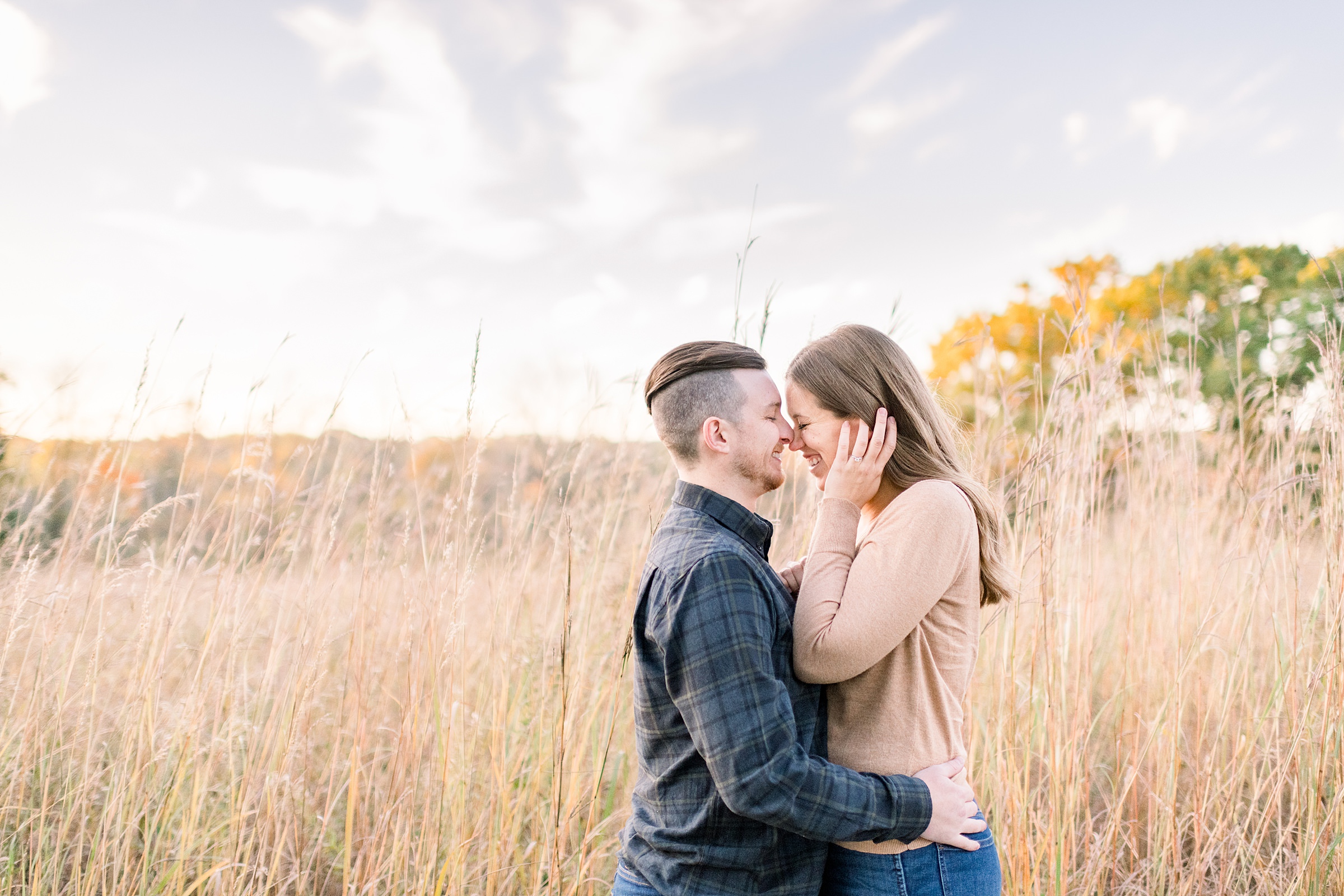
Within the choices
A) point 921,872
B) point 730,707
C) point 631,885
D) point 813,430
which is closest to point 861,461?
point 813,430

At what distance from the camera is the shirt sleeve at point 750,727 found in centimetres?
115

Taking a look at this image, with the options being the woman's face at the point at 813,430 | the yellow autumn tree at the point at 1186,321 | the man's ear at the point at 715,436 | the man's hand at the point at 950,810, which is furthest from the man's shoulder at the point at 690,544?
the yellow autumn tree at the point at 1186,321

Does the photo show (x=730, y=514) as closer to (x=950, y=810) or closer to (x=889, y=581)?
(x=889, y=581)

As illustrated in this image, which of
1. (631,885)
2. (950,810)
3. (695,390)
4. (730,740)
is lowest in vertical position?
(631,885)

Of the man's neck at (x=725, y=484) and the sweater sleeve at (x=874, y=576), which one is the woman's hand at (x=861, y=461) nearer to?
the sweater sleeve at (x=874, y=576)

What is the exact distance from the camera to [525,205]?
691cm

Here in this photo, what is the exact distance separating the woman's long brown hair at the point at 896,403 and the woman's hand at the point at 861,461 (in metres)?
0.03

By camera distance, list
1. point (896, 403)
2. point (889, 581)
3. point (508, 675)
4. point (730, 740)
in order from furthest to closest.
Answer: point (508, 675) → point (896, 403) → point (889, 581) → point (730, 740)

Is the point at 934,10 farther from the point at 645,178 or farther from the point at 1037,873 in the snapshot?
the point at 1037,873

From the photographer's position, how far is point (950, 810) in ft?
4.29

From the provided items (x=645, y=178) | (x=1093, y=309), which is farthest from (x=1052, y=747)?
(x=1093, y=309)

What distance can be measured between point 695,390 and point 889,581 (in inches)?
20.4

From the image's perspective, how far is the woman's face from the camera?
1522mm

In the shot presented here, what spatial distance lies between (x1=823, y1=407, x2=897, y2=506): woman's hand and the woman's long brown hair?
35 mm
